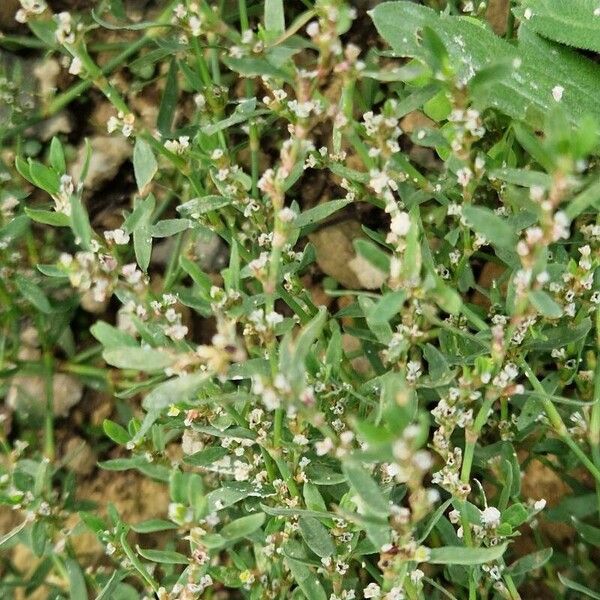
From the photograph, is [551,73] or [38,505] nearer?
[38,505]

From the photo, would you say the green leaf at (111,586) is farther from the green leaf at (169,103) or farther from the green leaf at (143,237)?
the green leaf at (169,103)

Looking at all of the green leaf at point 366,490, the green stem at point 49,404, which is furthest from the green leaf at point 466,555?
the green stem at point 49,404

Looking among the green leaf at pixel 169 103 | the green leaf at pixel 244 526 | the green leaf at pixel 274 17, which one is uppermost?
the green leaf at pixel 274 17

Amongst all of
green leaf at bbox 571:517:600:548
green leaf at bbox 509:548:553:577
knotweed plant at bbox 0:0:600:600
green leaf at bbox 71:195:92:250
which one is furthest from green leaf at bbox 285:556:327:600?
green leaf at bbox 71:195:92:250

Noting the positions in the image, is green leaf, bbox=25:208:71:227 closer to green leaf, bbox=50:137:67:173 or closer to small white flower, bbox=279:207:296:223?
green leaf, bbox=50:137:67:173

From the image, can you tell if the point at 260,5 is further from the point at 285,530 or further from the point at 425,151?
the point at 285,530

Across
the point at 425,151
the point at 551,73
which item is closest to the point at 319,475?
the point at 551,73

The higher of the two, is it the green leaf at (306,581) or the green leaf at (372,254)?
the green leaf at (372,254)
